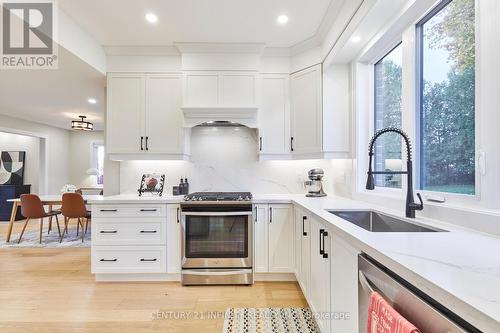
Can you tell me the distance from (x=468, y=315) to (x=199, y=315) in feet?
6.60

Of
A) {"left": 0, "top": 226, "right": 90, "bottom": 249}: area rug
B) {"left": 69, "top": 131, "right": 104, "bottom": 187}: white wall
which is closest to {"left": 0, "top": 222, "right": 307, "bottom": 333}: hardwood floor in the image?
{"left": 0, "top": 226, "right": 90, "bottom": 249}: area rug

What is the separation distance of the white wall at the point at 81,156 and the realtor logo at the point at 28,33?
5613 millimetres

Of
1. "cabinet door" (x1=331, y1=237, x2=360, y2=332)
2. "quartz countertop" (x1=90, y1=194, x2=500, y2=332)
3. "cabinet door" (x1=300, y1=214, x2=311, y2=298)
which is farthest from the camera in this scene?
"cabinet door" (x1=300, y1=214, x2=311, y2=298)

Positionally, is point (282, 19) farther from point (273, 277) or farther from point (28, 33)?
point (273, 277)

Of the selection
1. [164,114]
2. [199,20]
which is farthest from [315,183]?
[199,20]

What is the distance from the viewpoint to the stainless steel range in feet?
8.54

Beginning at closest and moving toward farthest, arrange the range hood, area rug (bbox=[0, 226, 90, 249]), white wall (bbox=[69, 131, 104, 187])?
the range hood, area rug (bbox=[0, 226, 90, 249]), white wall (bbox=[69, 131, 104, 187])

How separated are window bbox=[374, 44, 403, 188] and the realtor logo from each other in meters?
3.02

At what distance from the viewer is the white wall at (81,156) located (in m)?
7.89

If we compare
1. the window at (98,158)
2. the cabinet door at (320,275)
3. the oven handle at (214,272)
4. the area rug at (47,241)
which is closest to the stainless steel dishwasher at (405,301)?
the cabinet door at (320,275)

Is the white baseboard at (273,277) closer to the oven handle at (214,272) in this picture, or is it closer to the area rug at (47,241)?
the oven handle at (214,272)

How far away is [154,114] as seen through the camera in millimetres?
2957

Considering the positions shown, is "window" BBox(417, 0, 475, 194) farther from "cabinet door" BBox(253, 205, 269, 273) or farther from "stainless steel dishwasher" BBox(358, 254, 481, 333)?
"cabinet door" BBox(253, 205, 269, 273)

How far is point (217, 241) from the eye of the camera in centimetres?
263
